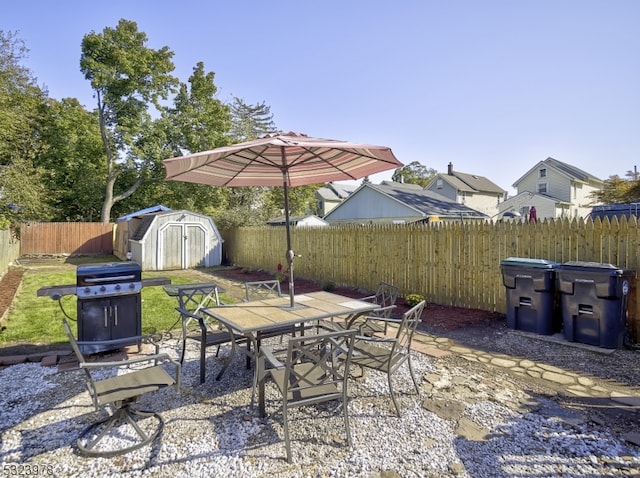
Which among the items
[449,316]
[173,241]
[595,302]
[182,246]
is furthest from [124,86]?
[595,302]

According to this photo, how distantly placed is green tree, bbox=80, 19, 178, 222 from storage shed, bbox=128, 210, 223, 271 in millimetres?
7758

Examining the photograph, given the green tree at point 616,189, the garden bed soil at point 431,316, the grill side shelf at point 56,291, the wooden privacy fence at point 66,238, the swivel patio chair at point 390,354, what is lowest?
the garden bed soil at point 431,316

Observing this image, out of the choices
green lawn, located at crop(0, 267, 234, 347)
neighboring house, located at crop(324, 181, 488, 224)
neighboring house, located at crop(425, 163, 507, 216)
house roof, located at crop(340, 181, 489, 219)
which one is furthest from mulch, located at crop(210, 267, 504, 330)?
neighboring house, located at crop(425, 163, 507, 216)

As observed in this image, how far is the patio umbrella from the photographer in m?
3.32

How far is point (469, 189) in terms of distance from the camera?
94.4 ft

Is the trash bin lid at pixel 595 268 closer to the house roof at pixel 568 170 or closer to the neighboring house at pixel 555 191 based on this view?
the neighboring house at pixel 555 191

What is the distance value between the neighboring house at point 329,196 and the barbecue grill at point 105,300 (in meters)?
34.2

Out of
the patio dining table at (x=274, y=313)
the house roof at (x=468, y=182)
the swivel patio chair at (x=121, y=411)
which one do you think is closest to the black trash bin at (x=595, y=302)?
the patio dining table at (x=274, y=313)

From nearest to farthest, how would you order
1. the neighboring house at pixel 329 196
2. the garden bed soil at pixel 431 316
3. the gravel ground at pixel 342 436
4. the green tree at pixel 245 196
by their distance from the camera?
1. the gravel ground at pixel 342 436
2. the garden bed soil at pixel 431 316
3. the green tree at pixel 245 196
4. the neighboring house at pixel 329 196

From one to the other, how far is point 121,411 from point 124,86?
23.5 metres

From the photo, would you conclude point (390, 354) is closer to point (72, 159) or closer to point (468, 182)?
point (72, 159)

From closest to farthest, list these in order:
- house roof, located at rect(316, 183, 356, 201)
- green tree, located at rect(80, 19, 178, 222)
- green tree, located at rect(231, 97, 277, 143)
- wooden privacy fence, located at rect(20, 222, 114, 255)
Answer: wooden privacy fence, located at rect(20, 222, 114, 255) < green tree, located at rect(80, 19, 178, 222) < green tree, located at rect(231, 97, 277, 143) < house roof, located at rect(316, 183, 356, 201)

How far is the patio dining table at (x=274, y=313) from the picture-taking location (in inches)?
126

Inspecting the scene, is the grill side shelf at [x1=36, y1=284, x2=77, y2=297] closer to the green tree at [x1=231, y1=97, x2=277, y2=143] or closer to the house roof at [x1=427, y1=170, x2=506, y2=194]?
A: the house roof at [x1=427, y1=170, x2=506, y2=194]
